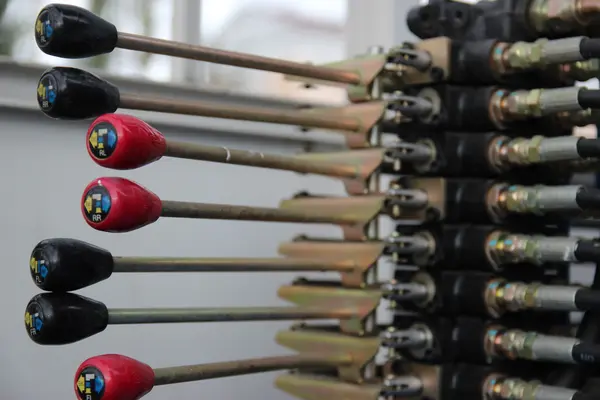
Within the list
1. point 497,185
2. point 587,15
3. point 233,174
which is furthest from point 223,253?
point 587,15

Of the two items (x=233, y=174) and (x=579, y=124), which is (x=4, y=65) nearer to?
(x=233, y=174)

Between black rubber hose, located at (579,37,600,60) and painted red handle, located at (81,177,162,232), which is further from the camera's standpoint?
black rubber hose, located at (579,37,600,60)

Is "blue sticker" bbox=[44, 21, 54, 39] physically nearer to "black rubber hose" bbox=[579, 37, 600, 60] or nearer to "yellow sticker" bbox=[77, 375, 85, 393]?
"yellow sticker" bbox=[77, 375, 85, 393]

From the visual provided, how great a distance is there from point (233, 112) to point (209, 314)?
0.48 feet

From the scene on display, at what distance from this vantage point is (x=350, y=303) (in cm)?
70

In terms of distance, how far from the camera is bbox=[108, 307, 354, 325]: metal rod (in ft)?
1.83

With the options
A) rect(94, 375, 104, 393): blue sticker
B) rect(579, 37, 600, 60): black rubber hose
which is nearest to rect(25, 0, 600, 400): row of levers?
rect(579, 37, 600, 60): black rubber hose

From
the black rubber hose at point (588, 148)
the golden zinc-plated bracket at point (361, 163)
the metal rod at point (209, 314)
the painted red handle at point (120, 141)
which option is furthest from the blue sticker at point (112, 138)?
the black rubber hose at point (588, 148)

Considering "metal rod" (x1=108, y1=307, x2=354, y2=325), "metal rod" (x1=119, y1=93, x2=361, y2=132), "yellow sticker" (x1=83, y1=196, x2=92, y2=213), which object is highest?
"metal rod" (x1=119, y1=93, x2=361, y2=132)

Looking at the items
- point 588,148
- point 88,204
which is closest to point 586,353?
point 588,148

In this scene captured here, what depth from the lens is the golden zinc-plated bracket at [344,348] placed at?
688 millimetres

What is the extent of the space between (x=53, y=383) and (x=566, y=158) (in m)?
0.48

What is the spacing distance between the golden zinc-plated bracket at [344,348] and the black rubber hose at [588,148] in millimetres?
210

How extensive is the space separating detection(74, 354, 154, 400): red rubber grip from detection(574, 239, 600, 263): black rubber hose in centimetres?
32
